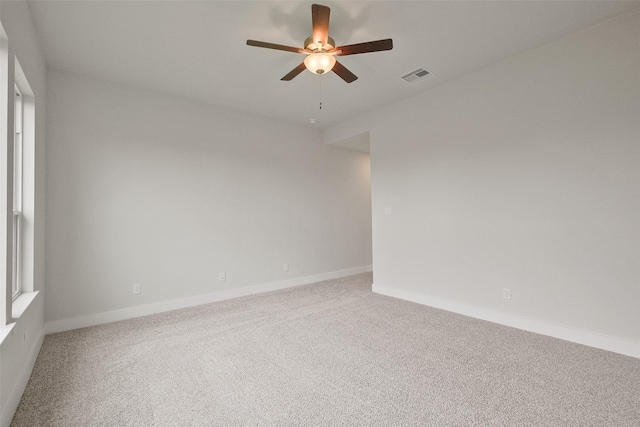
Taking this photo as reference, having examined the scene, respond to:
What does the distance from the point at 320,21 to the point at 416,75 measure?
1728 mm

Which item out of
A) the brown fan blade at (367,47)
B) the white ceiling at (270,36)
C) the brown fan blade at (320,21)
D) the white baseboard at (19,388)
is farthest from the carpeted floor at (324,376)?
the white ceiling at (270,36)

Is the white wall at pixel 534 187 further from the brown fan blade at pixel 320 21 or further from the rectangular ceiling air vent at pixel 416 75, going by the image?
the brown fan blade at pixel 320 21

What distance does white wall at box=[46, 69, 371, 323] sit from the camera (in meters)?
3.02

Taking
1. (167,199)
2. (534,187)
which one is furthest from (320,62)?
(167,199)

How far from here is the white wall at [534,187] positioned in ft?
7.77

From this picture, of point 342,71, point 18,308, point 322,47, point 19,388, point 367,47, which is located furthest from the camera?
point 342,71

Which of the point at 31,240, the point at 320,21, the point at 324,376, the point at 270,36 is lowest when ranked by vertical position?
the point at 324,376

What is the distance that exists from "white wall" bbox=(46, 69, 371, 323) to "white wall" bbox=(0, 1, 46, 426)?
0.83 feet

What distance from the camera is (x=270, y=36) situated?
2549 millimetres

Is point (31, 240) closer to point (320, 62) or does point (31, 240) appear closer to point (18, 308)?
point (18, 308)

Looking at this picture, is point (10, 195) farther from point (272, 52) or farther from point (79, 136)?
point (272, 52)

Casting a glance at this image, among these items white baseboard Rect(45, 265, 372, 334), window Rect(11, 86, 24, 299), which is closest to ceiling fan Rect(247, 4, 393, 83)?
window Rect(11, 86, 24, 299)

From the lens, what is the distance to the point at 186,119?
3.78 metres

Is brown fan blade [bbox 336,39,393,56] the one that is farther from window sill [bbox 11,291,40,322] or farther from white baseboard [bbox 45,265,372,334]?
white baseboard [bbox 45,265,372,334]
